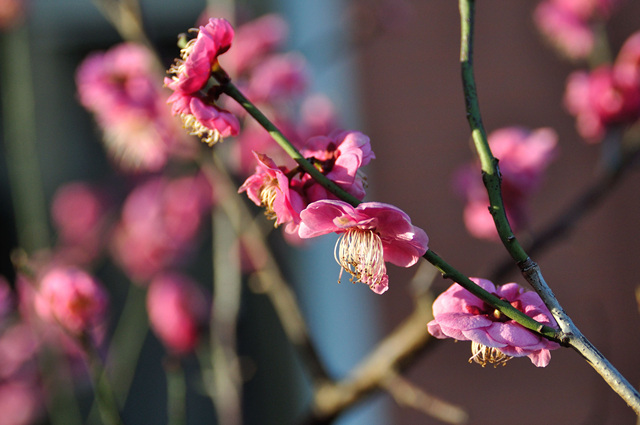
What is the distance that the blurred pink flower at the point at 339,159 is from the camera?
372mm

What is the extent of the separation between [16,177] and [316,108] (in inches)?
40.2

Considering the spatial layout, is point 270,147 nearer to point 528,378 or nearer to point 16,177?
point 16,177

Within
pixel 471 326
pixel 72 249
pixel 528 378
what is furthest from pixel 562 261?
pixel 471 326

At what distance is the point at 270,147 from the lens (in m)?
0.91

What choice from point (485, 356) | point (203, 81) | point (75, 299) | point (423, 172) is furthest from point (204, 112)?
point (423, 172)

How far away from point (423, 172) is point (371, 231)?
150cm

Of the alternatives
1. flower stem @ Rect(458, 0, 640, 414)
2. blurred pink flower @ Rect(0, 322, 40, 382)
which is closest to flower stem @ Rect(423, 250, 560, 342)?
flower stem @ Rect(458, 0, 640, 414)

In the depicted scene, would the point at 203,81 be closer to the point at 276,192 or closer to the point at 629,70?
the point at 276,192

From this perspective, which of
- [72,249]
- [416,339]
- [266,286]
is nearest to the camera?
[416,339]

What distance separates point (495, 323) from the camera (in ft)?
1.12

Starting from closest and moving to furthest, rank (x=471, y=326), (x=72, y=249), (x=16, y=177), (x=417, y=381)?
(x=471, y=326) < (x=72, y=249) < (x=16, y=177) < (x=417, y=381)

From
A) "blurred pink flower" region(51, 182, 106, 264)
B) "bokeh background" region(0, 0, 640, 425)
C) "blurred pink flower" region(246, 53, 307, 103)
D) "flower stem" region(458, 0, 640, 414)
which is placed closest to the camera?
"flower stem" region(458, 0, 640, 414)

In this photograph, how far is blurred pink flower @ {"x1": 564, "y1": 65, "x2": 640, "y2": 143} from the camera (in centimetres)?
78

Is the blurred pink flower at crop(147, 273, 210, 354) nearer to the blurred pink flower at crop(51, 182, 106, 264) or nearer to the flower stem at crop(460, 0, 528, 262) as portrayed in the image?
the blurred pink flower at crop(51, 182, 106, 264)
